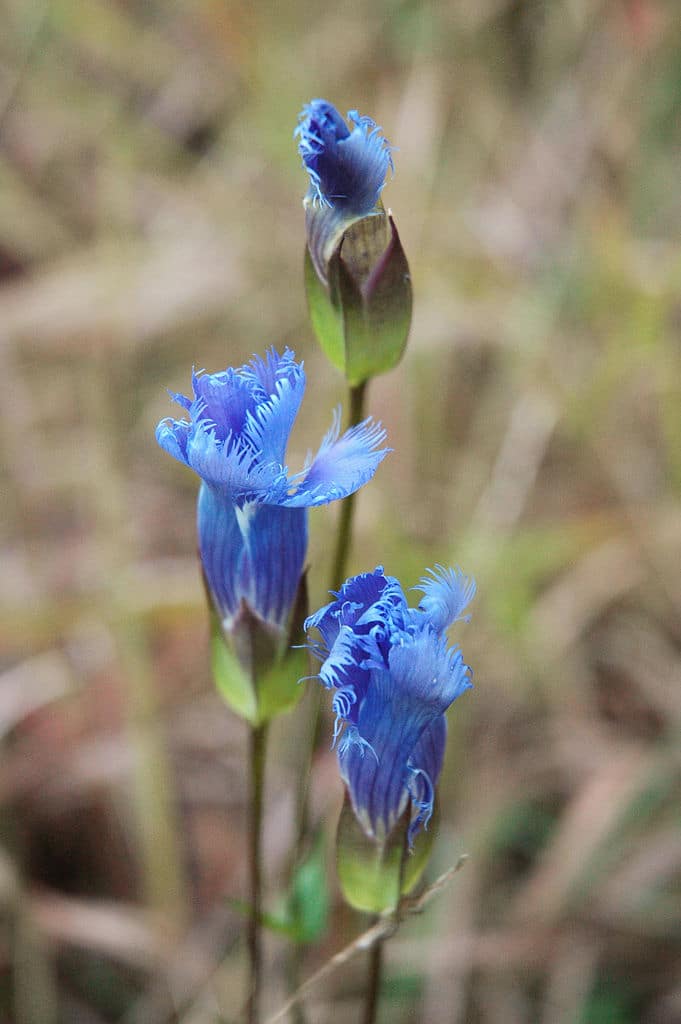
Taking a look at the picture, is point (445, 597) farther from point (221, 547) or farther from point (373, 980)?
point (373, 980)

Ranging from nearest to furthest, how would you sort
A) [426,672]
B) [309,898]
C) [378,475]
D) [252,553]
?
[426,672] < [252,553] < [309,898] < [378,475]

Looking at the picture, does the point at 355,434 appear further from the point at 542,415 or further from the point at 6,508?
the point at 6,508

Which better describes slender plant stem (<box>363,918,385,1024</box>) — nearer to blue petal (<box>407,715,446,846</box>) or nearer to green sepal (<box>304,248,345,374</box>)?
blue petal (<box>407,715,446,846</box>)

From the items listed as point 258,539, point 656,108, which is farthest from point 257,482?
point 656,108

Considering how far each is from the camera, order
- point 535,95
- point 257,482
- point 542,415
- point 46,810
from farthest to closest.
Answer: point 535,95, point 542,415, point 46,810, point 257,482

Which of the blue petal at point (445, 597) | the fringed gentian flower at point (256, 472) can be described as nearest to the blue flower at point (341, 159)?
the fringed gentian flower at point (256, 472)

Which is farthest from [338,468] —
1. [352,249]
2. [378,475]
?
[378,475]
